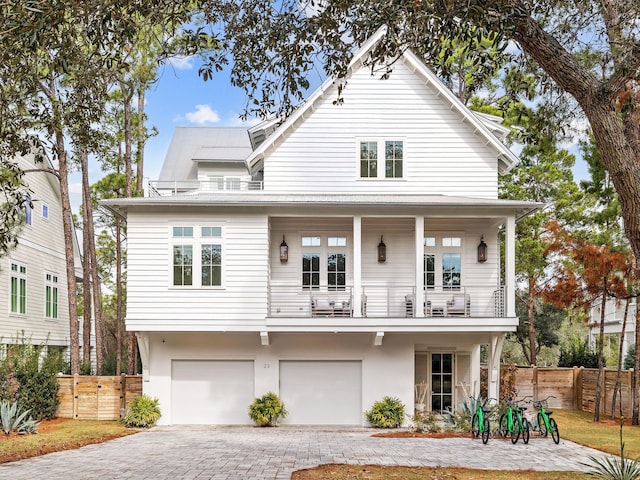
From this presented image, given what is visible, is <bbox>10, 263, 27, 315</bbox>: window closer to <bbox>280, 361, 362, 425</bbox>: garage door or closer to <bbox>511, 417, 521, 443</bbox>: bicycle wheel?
<bbox>280, 361, 362, 425</bbox>: garage door

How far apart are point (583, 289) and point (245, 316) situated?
9665 mm

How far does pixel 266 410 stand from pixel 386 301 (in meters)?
4.60

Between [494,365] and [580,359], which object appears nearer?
[494,365]

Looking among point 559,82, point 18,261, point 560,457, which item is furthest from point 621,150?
point 18,261

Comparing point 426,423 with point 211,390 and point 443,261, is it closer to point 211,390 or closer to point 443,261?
point 443,261

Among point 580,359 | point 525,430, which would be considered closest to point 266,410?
point 525,430

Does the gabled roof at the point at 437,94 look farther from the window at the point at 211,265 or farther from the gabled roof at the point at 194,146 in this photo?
the gabled roof at the point at 194,146

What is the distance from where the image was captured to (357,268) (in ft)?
64.9

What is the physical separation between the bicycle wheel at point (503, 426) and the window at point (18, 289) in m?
18.4

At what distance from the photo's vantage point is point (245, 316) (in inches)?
775

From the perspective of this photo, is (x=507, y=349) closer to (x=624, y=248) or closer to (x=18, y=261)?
(x=624, y=248)

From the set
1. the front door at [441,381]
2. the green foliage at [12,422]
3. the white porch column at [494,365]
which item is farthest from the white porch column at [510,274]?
the green foliage at [12,422]

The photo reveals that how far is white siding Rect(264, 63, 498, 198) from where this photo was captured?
21.5 meters

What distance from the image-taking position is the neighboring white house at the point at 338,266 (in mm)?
19688
